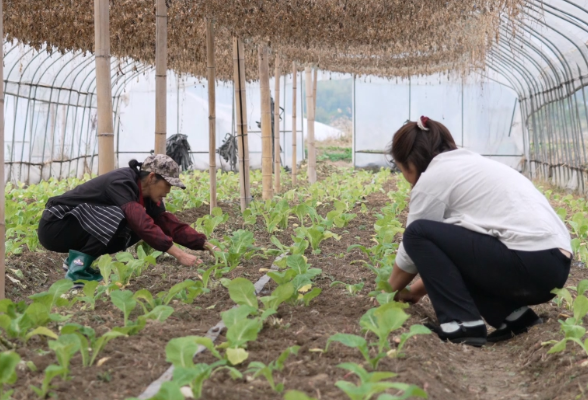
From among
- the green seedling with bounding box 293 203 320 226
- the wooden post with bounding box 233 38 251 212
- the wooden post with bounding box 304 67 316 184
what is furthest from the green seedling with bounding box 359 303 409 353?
the wooden post with bounding box 304 67 316 184

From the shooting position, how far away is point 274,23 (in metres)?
7.98

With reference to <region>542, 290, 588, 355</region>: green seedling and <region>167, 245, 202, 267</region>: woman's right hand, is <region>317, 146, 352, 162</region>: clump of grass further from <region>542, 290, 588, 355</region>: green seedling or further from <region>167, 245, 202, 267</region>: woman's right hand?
<region>542, 290, 588, 355</region>: green seedling

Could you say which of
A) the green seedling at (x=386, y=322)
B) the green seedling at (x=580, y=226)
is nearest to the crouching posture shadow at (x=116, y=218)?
the green seedling at (x=386, y=322)

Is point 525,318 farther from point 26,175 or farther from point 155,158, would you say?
point 26,175

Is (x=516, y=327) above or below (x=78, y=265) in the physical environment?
below

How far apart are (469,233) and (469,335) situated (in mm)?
483

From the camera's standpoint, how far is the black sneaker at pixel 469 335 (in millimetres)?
3191

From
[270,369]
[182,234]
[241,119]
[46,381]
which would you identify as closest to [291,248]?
[182,234]

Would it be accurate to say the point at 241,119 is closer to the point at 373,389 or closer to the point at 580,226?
the point at 580,226

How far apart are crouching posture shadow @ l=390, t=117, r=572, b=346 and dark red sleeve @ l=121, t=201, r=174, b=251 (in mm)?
1531

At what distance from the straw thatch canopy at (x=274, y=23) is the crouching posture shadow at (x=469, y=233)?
3.66 metres

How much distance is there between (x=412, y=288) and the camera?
3502 millimetres

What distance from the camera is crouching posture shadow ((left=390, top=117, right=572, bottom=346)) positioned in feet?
10.0

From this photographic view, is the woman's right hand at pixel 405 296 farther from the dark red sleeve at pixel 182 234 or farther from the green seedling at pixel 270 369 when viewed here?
the dark red sleeve at pixel 182 234
